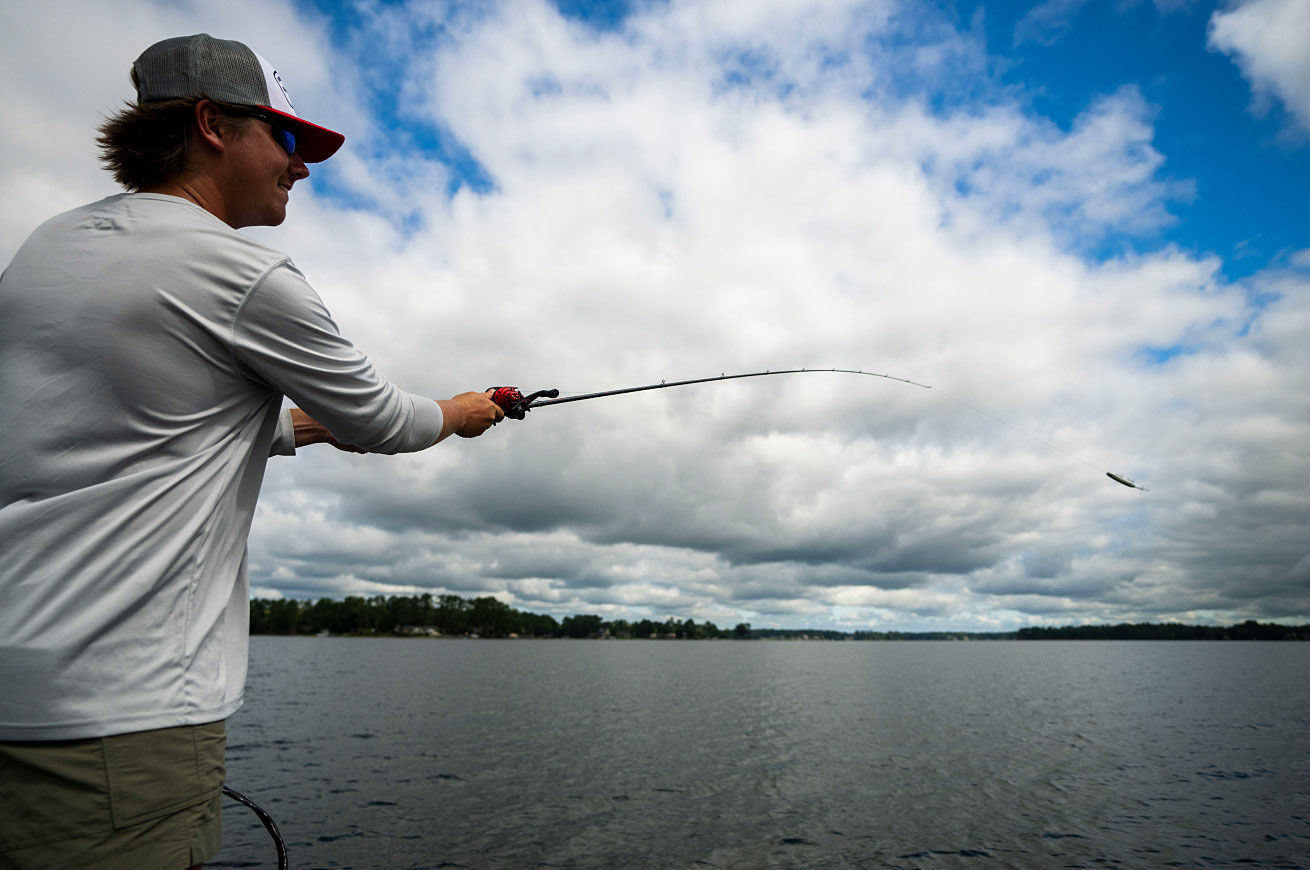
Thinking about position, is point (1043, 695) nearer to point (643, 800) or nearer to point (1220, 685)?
point (1220, 685)

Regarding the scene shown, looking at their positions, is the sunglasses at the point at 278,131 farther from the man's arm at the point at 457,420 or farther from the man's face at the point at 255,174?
the man's arm at the point at 457,420

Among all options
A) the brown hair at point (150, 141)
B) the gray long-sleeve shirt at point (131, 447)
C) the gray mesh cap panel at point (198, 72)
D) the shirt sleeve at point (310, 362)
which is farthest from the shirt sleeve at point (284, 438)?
the gray mesh cap panel at point (198, 72)

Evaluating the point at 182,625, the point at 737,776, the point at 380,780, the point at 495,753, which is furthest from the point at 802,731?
the point at 182,625

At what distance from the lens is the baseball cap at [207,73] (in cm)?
194

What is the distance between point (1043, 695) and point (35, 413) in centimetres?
6829

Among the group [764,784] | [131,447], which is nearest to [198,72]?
[131,447]

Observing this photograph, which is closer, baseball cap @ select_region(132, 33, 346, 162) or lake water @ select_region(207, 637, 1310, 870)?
baseball cap @ select_region(132, 33, 346, 162)

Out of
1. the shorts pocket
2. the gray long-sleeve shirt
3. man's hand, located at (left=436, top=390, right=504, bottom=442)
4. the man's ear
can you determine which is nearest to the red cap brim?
the man's ear

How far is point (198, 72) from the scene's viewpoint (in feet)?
6.43

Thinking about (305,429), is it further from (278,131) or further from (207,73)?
(207,73)

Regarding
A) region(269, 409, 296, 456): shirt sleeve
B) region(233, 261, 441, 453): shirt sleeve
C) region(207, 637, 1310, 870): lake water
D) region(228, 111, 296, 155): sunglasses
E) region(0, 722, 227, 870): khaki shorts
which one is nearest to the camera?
region(0, 722, 227, 870): khaki shorts

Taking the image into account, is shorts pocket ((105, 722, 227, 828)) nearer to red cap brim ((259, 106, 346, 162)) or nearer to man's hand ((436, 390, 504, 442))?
man's hand ((436, 390, 504, 442))

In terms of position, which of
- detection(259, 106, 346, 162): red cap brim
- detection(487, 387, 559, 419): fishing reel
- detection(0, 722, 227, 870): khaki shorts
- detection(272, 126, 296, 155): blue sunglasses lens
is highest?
detection(259, 106, 346, 162): red cap brim

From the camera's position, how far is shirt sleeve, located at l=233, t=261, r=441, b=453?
1821 mm
